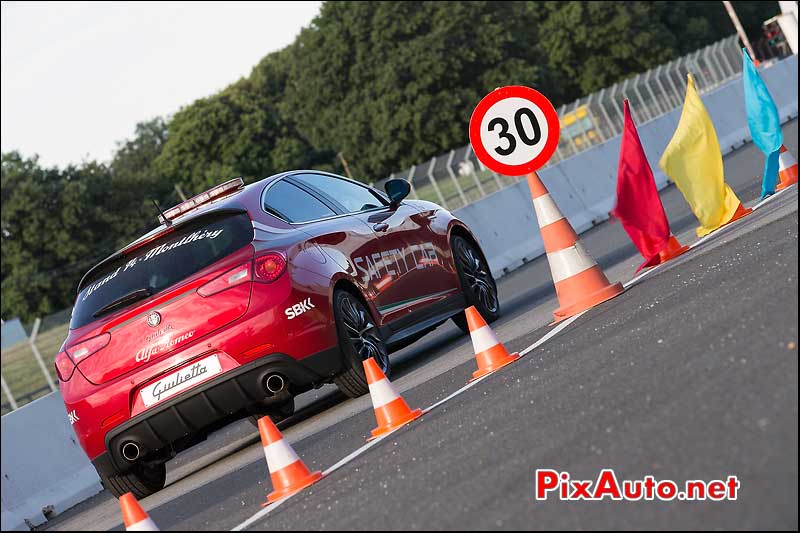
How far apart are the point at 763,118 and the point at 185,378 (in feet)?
22.1

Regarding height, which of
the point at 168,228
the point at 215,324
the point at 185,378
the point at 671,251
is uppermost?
the point at 168,228

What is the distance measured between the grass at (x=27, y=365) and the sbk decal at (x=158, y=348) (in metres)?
8.19

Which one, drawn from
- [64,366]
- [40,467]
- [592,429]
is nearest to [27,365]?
[40,467]

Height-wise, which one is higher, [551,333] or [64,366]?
[64,366]

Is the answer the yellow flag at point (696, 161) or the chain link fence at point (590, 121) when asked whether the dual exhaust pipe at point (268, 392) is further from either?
the chain link fence at point (590, 121)

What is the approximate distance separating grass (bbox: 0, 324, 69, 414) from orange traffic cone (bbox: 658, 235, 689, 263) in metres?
8.54

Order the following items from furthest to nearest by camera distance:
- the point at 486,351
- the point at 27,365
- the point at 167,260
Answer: the point at 27,365, the point at 167,260, the point at 486,351

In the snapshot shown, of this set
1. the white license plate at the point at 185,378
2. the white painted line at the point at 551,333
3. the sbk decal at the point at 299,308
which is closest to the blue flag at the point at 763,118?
the white painted line at the point at 551,333

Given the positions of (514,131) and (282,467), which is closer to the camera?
(282,467)

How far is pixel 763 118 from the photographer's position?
14023mm

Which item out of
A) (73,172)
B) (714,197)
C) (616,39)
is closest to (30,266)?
(73,172)

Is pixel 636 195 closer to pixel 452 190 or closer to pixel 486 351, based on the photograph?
pixel 486 351

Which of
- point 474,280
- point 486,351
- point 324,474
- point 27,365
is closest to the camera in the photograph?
point 324,474

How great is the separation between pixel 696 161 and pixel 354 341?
3836mm
